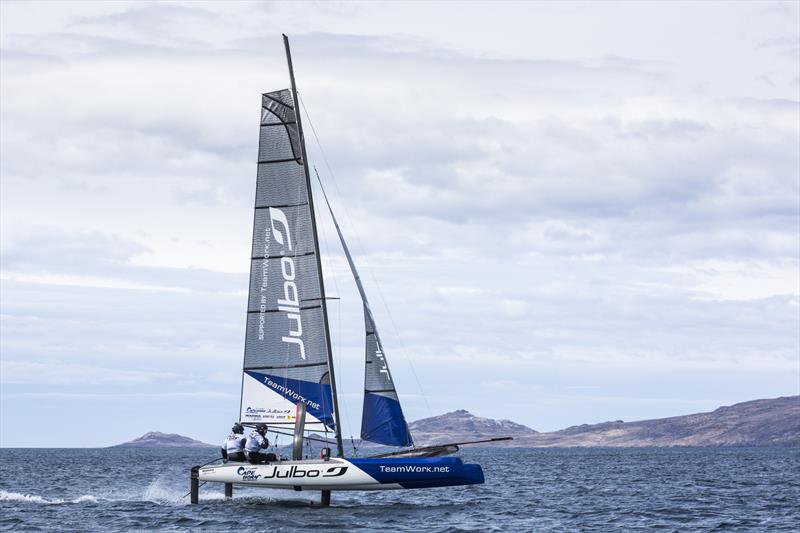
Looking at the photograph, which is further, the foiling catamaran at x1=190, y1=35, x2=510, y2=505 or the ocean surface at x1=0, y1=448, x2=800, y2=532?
the foiling catamaran at x1=190, y1=35, x2=510, y2=505

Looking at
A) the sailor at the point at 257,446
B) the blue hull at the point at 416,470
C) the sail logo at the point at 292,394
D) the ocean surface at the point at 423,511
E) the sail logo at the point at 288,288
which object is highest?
the sail logo at the point at 288,288

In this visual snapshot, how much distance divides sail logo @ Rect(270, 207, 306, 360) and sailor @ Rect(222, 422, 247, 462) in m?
3.09

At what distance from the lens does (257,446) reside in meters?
35.2

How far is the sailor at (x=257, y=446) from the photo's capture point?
34.8 m

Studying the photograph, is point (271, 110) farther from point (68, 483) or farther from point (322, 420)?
point (68, 483)

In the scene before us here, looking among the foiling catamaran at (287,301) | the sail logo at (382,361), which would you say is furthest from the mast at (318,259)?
the sail logo at (382,361)

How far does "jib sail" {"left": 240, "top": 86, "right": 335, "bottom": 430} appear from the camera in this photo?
3522cm

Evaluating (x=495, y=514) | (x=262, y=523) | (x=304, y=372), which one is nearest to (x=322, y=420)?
(x=304, y=372)

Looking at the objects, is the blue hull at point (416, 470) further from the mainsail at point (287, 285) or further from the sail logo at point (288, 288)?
the sail logo at point (288, 288)

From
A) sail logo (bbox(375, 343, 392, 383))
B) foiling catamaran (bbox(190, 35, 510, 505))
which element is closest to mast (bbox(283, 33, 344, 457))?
foiling catamaran (bbox(190, 35, 510, 505))

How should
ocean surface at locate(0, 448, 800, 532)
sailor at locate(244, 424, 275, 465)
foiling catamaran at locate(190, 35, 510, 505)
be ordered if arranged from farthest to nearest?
foiling catamaran at locate(190, 35, 510, 505) < sailor at locate(244, 424, 275, 465) < ocean surface at locate(0, 448, 800, 532)

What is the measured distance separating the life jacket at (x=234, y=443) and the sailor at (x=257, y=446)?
267mm

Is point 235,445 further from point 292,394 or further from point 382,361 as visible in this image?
point 382,361

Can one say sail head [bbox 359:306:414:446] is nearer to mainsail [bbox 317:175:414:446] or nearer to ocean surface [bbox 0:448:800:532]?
mainsail [bbox 317:175:414:446]
